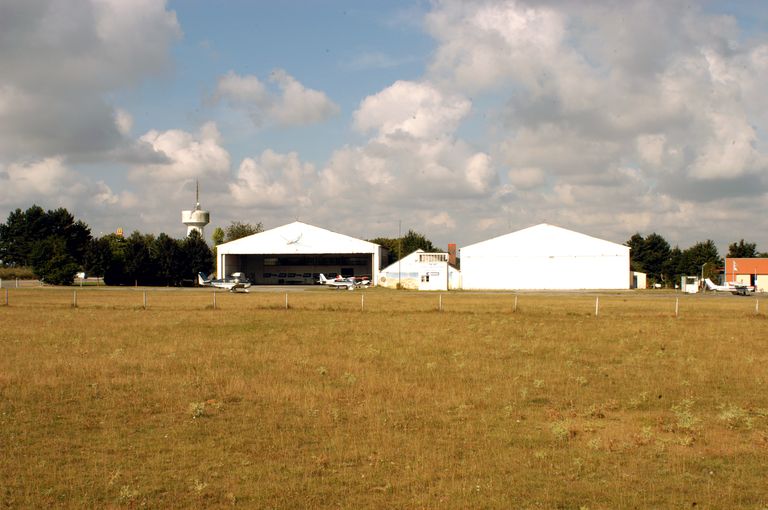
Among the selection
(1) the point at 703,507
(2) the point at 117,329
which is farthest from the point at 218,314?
(1) the point at 703,507

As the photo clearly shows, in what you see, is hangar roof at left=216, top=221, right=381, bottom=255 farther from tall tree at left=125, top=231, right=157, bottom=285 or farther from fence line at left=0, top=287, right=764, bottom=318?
fence line at left=0, top=287, right=764, bottom=318

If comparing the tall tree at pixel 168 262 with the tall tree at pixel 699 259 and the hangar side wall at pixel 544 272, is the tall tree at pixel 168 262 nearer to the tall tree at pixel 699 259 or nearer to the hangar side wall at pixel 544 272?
the hangar side wall at pixel 544 272

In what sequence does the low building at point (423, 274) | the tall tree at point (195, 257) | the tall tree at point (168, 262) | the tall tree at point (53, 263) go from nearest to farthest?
the low building at point (423, 274) < the tall tree at point (53, 263) < the tall tree at point (168, 262) < the tall tree at point (195, 257)

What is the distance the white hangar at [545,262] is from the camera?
90500 mm

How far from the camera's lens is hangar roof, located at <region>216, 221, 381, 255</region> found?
105 metres

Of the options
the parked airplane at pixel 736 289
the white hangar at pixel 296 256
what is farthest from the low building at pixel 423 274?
the parked airplane at pixel 736 289

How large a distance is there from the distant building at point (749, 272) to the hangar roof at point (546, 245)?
2697 centimetres

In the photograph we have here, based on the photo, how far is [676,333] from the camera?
→ 31078 mm

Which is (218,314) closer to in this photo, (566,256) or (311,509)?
(311,509)

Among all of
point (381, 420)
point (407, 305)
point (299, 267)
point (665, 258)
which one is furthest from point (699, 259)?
point (381, 420)

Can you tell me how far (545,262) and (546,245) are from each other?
7.45 ft

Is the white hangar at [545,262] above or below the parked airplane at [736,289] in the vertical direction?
above

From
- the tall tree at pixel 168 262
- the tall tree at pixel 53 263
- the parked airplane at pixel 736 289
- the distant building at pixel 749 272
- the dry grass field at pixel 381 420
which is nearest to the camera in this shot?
the dry grass field at pixel 381 420

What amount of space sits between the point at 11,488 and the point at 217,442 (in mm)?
3729
